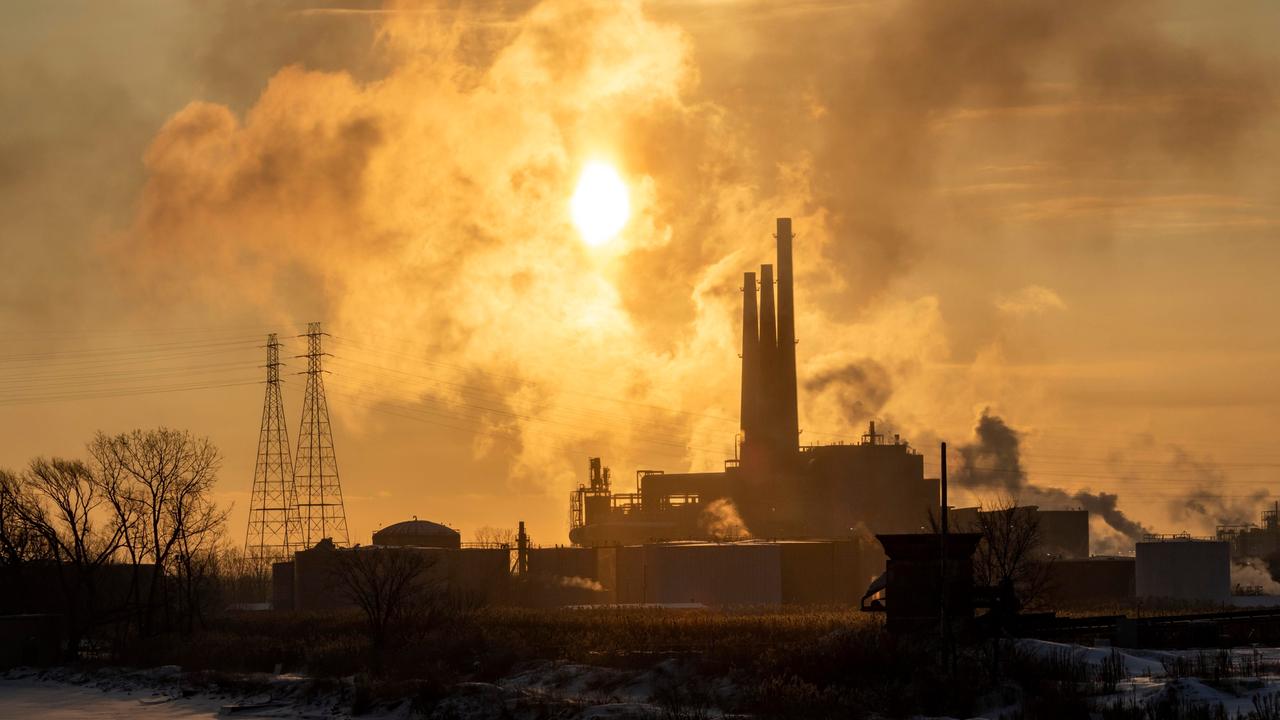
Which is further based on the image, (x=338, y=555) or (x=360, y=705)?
(x=338, y=555)

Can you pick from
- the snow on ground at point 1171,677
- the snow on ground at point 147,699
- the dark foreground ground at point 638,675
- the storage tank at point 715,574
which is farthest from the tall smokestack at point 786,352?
the snow on ground at point 1171,677

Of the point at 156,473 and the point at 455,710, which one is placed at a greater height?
the point at 156,473

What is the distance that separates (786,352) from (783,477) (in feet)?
27.4

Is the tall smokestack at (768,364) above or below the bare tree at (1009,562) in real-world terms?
above

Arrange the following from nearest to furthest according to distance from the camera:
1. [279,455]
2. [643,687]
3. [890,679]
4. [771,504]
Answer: [890,679] < [643,687] < [279,455] < [771,504]

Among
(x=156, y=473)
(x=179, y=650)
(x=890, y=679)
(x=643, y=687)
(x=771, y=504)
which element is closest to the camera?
(x=890, y=679)

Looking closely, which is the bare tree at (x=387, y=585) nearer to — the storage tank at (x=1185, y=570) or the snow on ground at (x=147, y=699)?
the snow on ground at (x=147, y=699)

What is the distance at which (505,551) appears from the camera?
81.4 meters

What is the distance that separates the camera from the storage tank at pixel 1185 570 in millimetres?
72562

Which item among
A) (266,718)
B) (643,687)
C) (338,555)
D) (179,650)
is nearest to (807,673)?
(643,687)

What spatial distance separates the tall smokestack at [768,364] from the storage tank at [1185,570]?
28315 mm

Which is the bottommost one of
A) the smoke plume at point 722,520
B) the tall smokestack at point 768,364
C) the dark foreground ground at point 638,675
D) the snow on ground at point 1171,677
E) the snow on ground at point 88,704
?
the snow on ground at point 88,704

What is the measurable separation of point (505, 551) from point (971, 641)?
54.8m

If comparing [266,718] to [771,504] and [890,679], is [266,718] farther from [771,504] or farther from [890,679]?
[771,504]
